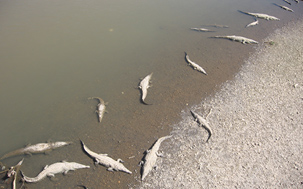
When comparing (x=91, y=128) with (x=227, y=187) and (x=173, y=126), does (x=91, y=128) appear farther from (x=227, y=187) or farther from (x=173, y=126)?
(x=227, y=187)

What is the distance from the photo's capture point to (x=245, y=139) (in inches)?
320

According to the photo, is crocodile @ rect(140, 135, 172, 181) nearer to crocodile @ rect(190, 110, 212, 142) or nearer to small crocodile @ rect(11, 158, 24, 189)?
crocodile @ rect(190, 110, 212, 142)

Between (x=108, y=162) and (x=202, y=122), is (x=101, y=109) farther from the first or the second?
(x=202, y=122)

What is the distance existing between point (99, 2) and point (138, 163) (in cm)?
1118

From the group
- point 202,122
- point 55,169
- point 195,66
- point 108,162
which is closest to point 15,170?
point 55,169

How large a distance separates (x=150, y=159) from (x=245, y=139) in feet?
11.0

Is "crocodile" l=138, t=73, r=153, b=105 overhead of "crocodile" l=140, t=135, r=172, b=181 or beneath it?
overhead

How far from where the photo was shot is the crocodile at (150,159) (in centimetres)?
708

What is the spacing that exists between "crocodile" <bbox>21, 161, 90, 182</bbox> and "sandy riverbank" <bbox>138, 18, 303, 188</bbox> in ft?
7.07

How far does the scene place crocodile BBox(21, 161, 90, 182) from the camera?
22.5ft

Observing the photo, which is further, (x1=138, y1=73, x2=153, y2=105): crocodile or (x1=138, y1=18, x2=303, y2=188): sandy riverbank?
(x1=138, y1=73, x2=153, y2=105): crocodile

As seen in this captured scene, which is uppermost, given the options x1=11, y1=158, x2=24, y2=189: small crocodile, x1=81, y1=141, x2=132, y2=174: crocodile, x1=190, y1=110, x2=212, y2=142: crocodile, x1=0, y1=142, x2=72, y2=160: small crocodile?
x1=190, y1=110, x2=212, y2=142: crocodile

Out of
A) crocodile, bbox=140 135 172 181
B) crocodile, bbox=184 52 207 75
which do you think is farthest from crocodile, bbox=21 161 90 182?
crocodile, bbox=184 52 207 75

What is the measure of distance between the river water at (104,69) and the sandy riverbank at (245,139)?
0.70 metres
